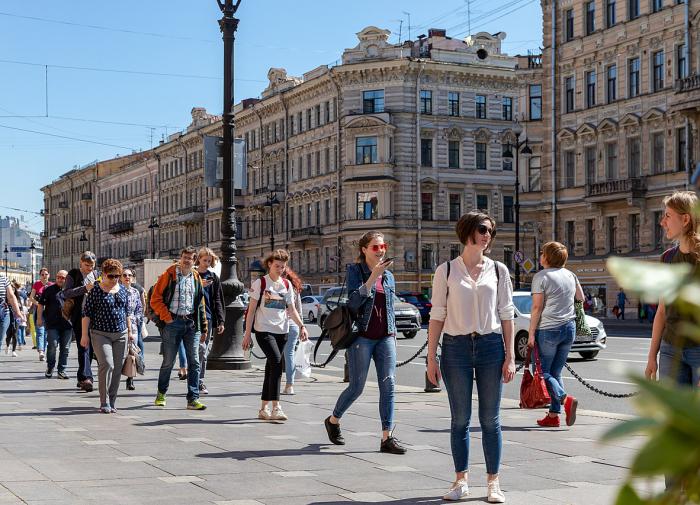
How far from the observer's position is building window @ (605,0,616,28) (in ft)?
166

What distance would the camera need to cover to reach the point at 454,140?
71062mm

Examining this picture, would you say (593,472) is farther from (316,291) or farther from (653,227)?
(316,291)

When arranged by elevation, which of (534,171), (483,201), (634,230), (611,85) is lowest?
(634,230)

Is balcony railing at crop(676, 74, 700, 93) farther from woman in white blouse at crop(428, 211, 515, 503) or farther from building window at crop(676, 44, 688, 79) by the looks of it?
woman in white blouse at crop(428, 211, 515, 503)

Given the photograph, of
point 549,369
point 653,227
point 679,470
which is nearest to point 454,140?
point 653,227

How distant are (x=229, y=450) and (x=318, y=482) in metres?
1.75

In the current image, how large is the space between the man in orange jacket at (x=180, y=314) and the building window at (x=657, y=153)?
126ft

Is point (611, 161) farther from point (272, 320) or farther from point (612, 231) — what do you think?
point (272, 320)

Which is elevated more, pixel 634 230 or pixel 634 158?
pixel 634 158

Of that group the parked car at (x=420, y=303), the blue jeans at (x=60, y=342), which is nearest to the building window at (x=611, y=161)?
the parked car at (x=420, y=303)

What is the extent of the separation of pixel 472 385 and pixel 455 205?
213 ft

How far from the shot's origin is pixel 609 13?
50.7m

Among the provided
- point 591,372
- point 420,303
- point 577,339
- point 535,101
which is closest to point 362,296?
point 591,372

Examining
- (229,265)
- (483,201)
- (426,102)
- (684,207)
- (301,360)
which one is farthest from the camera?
(483,201)
